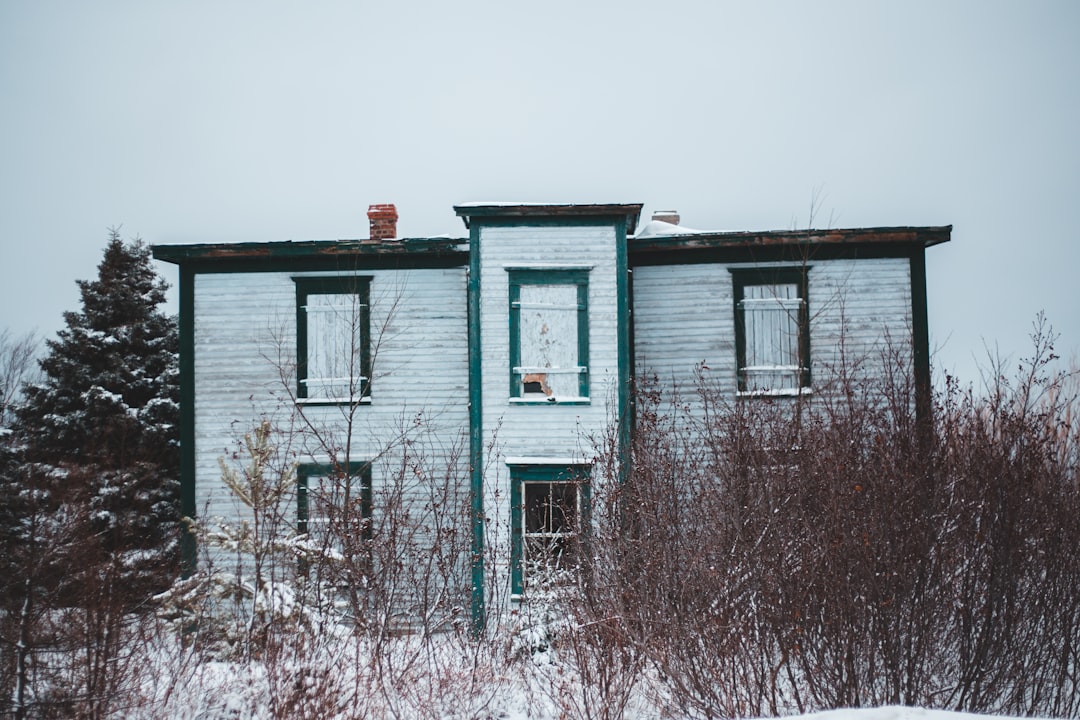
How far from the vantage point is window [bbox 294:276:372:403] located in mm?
15867

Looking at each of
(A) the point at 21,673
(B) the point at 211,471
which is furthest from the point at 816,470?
(B) the point at 211,471

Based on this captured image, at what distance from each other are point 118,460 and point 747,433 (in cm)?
1683

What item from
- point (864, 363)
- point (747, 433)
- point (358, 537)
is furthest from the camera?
point (864, 363)

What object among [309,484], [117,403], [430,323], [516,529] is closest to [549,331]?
[430,323]

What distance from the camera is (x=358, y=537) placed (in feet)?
36.2

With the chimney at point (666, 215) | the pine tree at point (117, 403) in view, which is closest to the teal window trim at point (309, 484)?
the pine tree at point (117, 403)

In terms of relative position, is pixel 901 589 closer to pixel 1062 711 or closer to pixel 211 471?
pixel 1062 711

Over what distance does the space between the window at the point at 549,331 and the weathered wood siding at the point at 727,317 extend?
1555 mm

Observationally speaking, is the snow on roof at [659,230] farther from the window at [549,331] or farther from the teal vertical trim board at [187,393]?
the teal vertical trim board at [187,393]

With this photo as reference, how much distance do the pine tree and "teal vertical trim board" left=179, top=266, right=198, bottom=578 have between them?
443cm

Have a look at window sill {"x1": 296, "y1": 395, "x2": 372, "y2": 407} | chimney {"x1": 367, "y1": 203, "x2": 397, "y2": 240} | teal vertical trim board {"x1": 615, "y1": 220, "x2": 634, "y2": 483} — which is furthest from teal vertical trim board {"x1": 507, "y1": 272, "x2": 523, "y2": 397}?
chimney {"x1": 367, "y1": 203, "x2": 397, "y2": 240}

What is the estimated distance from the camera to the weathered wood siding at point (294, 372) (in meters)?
15.7

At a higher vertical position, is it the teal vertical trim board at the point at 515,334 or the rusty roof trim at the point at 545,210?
the rusty roof trim at the point at 545,210

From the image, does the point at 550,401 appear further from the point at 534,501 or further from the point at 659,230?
the point at 659,230
